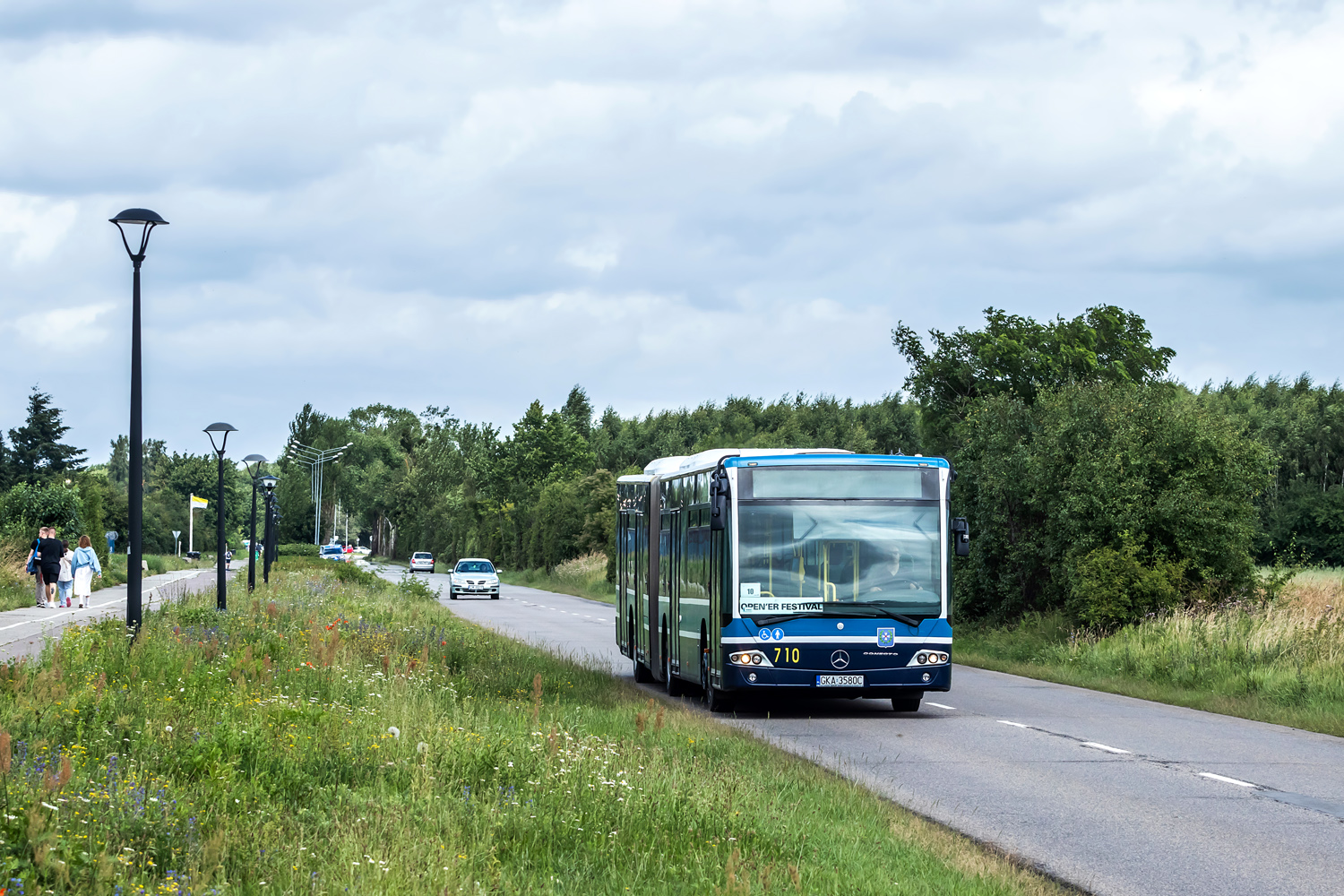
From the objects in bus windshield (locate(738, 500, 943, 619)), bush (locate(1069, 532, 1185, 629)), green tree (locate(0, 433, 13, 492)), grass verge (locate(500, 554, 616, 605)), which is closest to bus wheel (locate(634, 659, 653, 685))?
bus windshield (locate(738, 500, 943, 619))

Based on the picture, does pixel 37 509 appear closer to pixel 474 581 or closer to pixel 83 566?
pixel 474 581

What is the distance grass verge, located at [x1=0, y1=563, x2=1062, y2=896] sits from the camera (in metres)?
6.46

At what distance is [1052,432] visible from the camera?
92.4ft

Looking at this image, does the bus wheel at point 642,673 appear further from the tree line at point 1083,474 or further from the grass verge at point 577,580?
the grass verge at point 577,580

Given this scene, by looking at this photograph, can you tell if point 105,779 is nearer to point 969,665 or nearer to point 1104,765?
point 1104,765

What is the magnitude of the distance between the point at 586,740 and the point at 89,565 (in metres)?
29.3

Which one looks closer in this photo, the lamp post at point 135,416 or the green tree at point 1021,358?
the lamp post at point 135,416

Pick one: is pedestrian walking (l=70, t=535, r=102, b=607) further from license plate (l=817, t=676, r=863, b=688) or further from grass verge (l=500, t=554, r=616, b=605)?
license plate (l=817, t=676, r=863, b=688)

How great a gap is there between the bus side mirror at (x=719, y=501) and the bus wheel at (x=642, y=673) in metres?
5.81

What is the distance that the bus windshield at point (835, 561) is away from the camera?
644 inches

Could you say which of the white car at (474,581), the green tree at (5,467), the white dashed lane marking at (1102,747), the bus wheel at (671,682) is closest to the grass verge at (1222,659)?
the white dashed lane marking at (1102,747)

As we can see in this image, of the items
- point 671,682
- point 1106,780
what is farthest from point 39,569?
point 1106,780

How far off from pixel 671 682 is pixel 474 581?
40.1 metres

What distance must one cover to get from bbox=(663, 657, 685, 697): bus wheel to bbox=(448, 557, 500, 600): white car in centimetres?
3897
